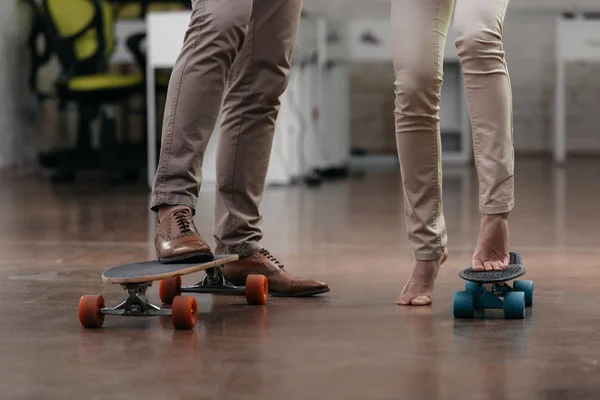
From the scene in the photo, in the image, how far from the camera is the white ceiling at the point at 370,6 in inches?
267

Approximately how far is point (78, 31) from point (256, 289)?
15.3 ft

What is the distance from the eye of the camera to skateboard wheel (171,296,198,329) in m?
1.79

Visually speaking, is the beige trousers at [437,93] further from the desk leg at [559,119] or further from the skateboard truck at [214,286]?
the desk leg at [559,119]

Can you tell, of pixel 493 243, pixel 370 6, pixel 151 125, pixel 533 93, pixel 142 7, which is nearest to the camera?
pixel 493 243

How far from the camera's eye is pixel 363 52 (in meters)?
6.91

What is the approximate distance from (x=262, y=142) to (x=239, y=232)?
0.60 feet

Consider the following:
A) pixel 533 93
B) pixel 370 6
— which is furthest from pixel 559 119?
pixel 370 6

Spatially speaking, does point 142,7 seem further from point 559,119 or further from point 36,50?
point 559,119

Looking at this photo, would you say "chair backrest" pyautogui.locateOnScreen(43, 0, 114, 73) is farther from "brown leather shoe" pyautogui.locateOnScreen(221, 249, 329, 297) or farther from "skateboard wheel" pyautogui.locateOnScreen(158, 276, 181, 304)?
"skateboard wheel" pyautogui.locateOnScreen(158, 276, 181, 304)

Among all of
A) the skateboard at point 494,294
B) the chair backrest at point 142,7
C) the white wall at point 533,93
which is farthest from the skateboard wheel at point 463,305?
the white wall at point 533,93

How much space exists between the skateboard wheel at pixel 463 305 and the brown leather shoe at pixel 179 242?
418 mm

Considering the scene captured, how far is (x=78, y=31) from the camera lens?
645cm

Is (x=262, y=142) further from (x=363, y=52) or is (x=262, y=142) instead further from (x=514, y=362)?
(x=363, y=52)

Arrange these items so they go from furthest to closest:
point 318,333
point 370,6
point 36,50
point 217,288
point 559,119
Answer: point 559,119, point 370,6, point 36,50, point 217,288, point 318,333
